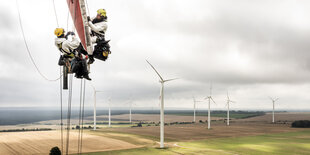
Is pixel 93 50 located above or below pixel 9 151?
above

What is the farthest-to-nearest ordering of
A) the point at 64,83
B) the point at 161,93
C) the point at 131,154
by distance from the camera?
the point at 161,93 < the point at 131,154 < the point at 64,83

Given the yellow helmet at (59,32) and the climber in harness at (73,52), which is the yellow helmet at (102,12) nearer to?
the climber in harness at (73,52)

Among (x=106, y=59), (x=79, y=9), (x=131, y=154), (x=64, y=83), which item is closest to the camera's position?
(x=79, y=9)

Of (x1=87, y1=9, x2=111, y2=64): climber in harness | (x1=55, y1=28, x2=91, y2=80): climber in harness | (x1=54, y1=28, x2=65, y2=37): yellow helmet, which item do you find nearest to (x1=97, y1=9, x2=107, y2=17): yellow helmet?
(x1=87, y1=9, x2=111, y2=64): climber in harness

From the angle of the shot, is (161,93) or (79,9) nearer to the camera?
(79,9)

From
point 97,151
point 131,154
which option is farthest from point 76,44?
point 97,151

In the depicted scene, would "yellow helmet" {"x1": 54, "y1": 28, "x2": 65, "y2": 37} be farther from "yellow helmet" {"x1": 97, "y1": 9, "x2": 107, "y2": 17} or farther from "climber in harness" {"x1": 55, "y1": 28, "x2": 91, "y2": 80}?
"yellow helmet" {"x1": 97, "y1": 9, "x2": 107, "y2": 17}

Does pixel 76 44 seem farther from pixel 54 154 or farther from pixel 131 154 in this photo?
pixel 131 154
